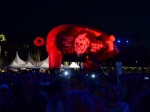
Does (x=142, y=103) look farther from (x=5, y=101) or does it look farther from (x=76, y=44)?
(x=76, y=44)

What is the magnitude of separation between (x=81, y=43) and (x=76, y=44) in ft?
3.85

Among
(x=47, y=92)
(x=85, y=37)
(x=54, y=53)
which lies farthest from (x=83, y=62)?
(x=47, y=92)

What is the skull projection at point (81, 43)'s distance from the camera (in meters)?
44.0

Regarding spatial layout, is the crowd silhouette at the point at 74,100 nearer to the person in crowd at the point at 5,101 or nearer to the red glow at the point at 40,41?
the person in crowd at the point at 5,101

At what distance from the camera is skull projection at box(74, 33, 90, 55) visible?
4401 centimetres

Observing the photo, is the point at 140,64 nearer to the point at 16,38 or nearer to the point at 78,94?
the point at 16,38

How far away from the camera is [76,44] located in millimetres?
43969

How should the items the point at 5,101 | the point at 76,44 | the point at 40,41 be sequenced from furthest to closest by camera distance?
1. the point at 76,44
2. the point at 40,41
3. the point at 5,101

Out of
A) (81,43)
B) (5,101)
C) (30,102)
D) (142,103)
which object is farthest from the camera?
(81,43)

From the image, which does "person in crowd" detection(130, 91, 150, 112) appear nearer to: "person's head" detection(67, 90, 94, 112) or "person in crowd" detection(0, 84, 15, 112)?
"person's head" detection(67, 90, 94, 112)

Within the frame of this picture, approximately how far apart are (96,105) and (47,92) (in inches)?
122

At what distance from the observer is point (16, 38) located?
344 feet

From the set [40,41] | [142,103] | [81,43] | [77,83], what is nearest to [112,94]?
[77,83]

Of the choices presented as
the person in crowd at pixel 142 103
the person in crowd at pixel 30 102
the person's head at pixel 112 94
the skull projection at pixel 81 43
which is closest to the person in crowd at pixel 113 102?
Answer: the person's head at pixel 112 94
